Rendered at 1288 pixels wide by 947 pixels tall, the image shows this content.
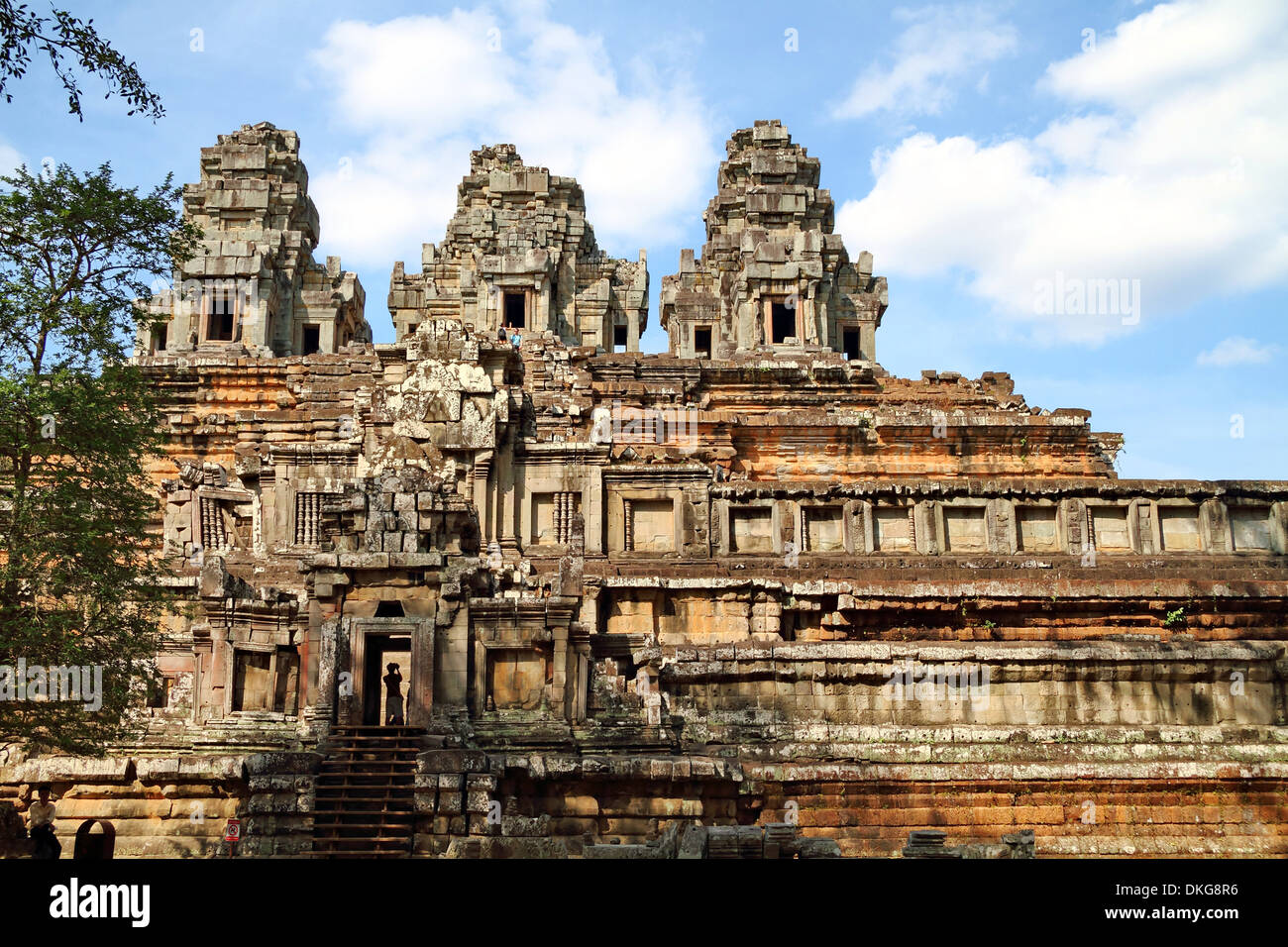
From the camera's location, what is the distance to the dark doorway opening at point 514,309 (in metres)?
40.8

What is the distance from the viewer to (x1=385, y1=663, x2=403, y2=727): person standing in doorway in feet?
61.9

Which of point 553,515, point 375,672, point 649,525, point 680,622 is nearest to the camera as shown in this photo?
point 375,672

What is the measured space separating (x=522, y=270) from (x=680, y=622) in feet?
66.9

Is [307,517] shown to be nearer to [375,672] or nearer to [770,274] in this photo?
[375,672]

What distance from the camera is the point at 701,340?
4253 cm

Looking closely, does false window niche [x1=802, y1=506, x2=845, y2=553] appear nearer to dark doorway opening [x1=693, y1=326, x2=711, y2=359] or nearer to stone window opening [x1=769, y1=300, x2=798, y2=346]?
stone window opening [x1=769, y1=300, x2=798, y2=346]

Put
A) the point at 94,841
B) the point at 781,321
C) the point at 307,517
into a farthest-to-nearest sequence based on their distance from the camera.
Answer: the point at 781,321 → the point at 307,517 → the point at 94,841

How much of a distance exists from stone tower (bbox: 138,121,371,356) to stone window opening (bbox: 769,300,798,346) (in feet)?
47.4

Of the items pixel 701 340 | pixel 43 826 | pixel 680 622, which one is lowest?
pixel 43 826

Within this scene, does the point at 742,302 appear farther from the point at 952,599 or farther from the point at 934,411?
the point at 952,599

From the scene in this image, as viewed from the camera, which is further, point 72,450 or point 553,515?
point 553,515

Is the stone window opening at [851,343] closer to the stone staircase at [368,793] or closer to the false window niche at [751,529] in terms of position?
the false window niche at [751,529]

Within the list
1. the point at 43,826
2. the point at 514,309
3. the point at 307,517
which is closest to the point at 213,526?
the point at 307,517
